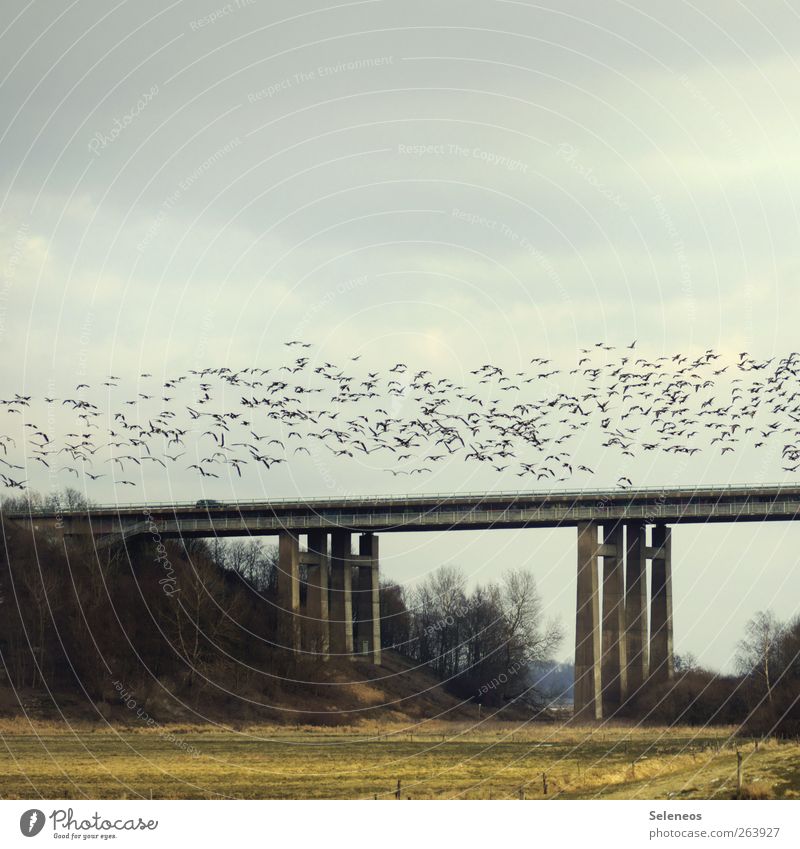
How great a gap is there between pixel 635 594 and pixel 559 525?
10.4 meters

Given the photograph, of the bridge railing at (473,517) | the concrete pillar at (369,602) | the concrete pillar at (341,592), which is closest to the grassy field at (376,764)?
the bridge railing at (473,517)

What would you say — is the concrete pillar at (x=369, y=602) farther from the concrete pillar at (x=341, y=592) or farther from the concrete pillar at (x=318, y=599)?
the concrete pillar at (x=318, y=599)

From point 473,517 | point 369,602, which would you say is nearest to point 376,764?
point 473,517

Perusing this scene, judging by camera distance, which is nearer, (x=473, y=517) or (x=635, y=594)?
(x=473, y=517)

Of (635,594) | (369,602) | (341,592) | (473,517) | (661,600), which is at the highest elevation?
(473,517)

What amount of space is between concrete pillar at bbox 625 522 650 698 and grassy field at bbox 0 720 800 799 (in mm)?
35386

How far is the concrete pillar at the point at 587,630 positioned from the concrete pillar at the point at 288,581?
25.7 m

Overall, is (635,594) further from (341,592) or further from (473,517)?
(341,592)

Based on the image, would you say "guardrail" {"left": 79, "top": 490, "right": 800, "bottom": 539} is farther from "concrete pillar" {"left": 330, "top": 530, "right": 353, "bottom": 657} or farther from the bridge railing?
"concrete pillar" {"left": 330, "top": 530, "right": 353, "bottom": 657}

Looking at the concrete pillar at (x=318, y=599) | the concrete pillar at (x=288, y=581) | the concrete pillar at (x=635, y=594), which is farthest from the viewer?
the concrete pillar at (x=635, y=594)

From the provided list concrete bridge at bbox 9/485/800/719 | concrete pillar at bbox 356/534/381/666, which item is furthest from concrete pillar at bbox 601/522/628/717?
concrete pillar at bbox 356/534/381/666

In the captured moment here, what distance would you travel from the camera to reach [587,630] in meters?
128

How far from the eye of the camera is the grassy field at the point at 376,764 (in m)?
53.9
